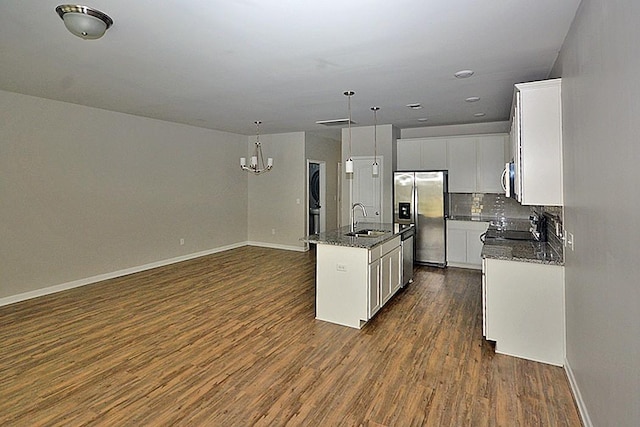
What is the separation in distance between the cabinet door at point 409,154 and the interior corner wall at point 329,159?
2024mm

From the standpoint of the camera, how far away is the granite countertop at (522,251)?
9.98 feet

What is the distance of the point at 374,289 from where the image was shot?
12.7ft

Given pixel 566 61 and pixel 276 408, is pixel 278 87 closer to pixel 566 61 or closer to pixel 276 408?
pixel 566 61

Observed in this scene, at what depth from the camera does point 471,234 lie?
617 cm

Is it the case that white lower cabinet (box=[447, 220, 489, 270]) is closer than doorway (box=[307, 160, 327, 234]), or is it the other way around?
white lower cabinet (box=[447, 220, 489, 270])

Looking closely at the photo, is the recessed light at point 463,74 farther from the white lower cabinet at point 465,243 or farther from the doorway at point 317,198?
the doorway at point 317,198

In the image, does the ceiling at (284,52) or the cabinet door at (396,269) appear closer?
the ceiling at (284,52)

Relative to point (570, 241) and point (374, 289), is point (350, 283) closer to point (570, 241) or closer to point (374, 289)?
point (374, 289)

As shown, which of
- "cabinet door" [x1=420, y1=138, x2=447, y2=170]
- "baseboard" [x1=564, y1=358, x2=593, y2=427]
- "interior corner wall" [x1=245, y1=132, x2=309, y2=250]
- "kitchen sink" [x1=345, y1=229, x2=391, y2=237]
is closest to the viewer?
"baseboard" [x1=564, y1=358, x2=593, y2=427]

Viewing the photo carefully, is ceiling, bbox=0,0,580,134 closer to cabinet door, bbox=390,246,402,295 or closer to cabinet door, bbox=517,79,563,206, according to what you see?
cabinet door, bbox=517,79,563,206

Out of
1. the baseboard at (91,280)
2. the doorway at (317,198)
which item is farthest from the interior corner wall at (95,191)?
the doorway at (317,198)

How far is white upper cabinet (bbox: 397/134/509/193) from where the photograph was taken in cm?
609

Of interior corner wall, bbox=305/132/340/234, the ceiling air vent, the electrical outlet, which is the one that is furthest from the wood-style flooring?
interior corner wall, bbox=305/132/340/234

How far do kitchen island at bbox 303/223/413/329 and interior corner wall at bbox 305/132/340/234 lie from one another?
13.6 feet
